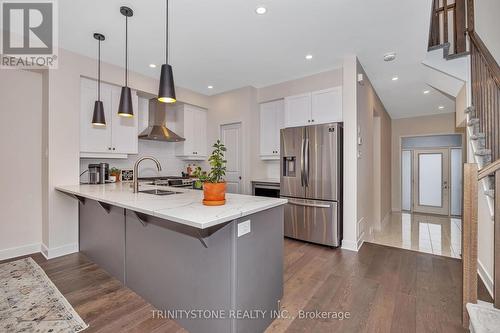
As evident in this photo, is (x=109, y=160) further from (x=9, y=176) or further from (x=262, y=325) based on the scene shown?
(x=262, y=325)

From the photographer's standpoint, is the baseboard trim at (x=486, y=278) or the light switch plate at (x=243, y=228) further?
the baseboard trim at (x=486, y=278)

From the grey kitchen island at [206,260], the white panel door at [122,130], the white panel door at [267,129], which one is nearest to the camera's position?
the grey kitchen island at [206,260]

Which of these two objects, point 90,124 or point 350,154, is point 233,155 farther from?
point 90,124

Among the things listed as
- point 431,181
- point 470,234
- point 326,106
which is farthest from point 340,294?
point 431,181

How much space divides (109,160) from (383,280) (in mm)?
4376

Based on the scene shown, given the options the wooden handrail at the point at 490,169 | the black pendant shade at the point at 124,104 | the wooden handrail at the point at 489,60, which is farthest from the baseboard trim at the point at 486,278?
the black pendant shade at the point at 124,104

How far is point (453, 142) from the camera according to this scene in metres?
6.26

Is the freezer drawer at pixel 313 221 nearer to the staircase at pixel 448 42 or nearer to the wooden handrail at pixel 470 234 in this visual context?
the wooden handrail at pixel 470 234

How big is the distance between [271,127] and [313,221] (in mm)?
2009

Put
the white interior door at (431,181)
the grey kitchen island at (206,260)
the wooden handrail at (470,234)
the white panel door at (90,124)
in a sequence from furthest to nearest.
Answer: the white interior door at (431,181) < the white panel door at (90,124) < the wooden handrail at (470,234) < the grey kitchen island at (206,260)

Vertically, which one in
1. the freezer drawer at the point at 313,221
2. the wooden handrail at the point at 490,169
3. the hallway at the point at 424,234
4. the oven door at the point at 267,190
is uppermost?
the wooden handrail at the point at 490,169

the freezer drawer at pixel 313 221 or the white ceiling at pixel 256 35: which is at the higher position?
→ the white ceiling at pixel 256 35

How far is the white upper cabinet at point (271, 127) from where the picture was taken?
447 cm

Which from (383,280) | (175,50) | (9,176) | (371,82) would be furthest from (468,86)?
(9,176)
